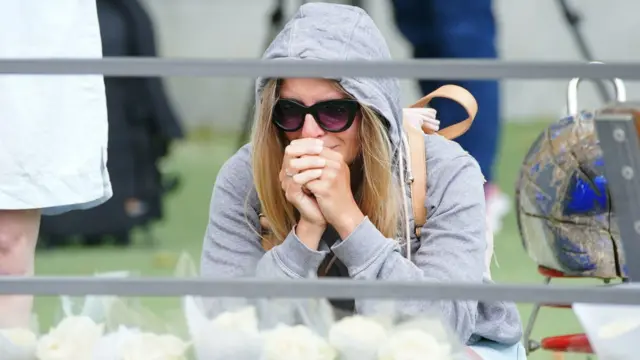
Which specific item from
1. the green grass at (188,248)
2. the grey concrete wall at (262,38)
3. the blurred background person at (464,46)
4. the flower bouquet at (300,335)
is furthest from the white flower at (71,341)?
the grey concrete wall at (262,38)

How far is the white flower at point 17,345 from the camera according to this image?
A: 6.25ft

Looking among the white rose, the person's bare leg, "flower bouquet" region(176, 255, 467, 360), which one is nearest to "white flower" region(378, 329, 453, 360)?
"flower bouquet" region(176, 255, 467, 360)

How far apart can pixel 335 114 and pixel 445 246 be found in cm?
28

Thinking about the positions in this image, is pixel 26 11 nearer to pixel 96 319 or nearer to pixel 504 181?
pixel 96 319

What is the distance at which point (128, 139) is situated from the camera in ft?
17.4

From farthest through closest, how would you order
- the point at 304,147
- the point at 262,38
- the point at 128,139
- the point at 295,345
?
the point at 262,38 < the point at 128,139 < the point at 304,147 < the point at 295,345

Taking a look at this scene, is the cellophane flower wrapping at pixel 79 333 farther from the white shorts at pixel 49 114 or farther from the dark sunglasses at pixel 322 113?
the white shorts at pixel 49 114

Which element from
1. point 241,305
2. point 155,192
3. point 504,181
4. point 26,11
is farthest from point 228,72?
point 504,181

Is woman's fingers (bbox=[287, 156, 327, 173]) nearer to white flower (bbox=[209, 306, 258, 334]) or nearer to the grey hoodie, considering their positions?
the grey hoodie

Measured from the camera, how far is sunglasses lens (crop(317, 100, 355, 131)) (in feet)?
7.61

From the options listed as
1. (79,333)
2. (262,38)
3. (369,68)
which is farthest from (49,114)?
(262,38)

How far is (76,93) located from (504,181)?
3755 mm

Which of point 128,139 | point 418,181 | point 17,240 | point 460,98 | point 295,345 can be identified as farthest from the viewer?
point 128,139

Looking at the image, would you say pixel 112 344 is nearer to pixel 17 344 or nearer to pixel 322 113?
pixel 17 344
